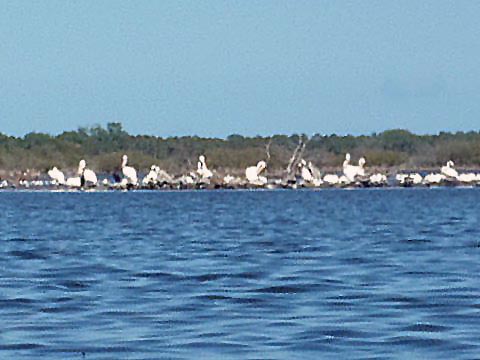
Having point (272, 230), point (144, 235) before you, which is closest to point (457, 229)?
point (272, 230)

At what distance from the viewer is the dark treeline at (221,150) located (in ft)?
280

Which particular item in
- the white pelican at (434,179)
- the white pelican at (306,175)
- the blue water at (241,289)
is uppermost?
the white pelican at (306,175)

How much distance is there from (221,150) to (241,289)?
7479cm

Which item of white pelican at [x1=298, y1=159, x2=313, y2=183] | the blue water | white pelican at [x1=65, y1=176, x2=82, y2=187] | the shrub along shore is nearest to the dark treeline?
Result: the shrub along shore

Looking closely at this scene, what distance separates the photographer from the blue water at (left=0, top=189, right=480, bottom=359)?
1178 cm

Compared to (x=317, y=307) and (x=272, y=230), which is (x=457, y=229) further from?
(x=317, y=307)

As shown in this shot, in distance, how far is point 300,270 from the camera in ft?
61.2

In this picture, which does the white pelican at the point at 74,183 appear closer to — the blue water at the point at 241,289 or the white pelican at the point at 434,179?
the white pelican at the point at 434,179

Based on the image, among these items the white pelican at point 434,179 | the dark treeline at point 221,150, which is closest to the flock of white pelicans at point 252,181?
the white pelican at point 434,179

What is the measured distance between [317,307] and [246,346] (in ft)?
8.71

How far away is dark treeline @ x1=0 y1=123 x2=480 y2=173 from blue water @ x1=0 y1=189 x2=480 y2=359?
152ft

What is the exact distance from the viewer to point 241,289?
1603 cm

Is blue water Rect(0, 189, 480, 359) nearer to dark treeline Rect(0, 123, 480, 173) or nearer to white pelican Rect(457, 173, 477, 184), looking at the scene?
white pelican Rect(457, 173, 477, 184)

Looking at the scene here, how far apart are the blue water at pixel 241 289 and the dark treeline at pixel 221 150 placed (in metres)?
46.4
